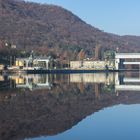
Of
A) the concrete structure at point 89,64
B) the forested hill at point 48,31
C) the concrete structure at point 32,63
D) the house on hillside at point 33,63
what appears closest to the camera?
the house on hillside at point 33,63

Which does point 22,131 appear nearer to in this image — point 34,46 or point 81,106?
point 81,106

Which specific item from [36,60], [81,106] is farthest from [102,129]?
[36,60]

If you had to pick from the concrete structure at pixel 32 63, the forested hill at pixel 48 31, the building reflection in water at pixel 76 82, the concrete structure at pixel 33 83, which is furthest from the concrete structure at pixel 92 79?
the forested hill at pixel 48 31

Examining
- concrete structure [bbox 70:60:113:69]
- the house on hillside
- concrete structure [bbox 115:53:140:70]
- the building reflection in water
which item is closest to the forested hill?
concrete structure [bbox 70:60:113:69]

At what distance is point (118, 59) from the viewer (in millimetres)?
66812

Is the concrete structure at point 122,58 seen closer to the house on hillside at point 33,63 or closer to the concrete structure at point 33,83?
the house on hillside at point 33,63

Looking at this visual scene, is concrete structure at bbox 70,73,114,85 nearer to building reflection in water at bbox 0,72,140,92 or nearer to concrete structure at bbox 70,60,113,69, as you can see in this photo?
building reflection in water at bbox 0,72,140,92

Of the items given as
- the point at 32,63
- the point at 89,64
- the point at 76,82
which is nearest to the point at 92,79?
the point at 76,82

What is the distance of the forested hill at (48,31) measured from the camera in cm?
8475

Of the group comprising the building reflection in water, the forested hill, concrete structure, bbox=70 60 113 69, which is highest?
the forested hill

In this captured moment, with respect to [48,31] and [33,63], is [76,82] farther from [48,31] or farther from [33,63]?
[48,31]

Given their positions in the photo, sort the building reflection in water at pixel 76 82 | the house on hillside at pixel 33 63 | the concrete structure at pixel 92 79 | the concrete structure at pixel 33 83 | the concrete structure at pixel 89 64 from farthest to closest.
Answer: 1. the concrete structure at pixel 89 64
2. the house on hillside at pixel 33 63
3. the concrete structure at pixel 92 79
4. the building reflection in water at pixel 76 82
5. the concrete structure at pixel 33 83

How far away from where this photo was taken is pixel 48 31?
10156 cm

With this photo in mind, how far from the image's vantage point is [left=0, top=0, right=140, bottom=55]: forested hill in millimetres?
84750
